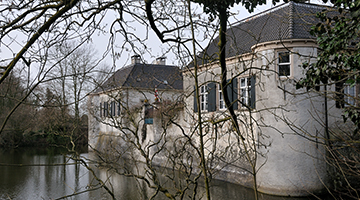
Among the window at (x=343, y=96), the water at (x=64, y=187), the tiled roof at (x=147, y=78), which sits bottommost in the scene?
the water at (x=64, y=187)

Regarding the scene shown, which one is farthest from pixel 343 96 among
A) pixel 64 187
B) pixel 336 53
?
pixel 64 187

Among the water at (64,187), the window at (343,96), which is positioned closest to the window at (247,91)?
the window at (343,96)

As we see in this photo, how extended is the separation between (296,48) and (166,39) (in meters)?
8.44

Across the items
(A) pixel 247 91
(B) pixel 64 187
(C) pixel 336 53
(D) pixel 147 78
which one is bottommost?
(B) pixel 64 187

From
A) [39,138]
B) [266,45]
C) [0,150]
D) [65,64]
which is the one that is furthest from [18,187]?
[39,138]

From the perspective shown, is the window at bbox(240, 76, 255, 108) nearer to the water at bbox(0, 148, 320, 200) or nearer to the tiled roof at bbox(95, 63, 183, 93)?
the tiled roof at bbox(95, 63, 183, 93)

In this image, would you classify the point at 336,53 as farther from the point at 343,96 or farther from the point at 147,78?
the point at 343,96

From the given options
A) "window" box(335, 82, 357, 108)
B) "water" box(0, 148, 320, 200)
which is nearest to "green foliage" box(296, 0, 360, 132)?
"window" box(335, 82, 357, 108)

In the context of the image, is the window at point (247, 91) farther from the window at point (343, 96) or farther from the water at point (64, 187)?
the water at point (64, 187)

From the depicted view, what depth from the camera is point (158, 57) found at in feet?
12.0

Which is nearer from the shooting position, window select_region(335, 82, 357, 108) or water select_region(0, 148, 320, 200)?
window select_region(335, 82, 357, 108)

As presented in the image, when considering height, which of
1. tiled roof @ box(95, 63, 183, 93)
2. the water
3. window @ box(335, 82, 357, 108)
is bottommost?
the water

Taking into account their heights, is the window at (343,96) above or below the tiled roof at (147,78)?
below

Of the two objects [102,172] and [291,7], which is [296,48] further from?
[102,172]
